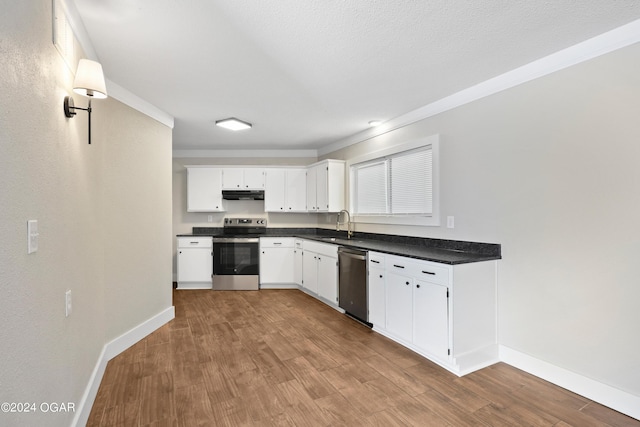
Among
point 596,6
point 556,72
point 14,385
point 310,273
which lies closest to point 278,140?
point 310,273

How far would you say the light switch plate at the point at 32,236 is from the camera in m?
1.22

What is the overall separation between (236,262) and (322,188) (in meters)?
1.90

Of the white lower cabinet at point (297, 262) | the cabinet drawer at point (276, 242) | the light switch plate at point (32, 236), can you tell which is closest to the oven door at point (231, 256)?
the cabinet drawer at point (276, 242)

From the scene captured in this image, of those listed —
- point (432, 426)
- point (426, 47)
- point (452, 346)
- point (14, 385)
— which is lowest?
point (432, 426)

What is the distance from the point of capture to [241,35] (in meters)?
2.17

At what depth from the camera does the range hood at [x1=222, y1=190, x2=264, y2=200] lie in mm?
5762

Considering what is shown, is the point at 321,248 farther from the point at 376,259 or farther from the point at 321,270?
the point at 376,259

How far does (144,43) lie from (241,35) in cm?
73

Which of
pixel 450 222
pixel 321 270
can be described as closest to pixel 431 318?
pixel 450 222

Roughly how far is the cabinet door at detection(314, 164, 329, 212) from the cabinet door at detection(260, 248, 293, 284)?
97cm

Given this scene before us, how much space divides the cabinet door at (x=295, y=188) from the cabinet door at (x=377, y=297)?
103 inches

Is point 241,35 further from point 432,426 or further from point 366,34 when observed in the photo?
point 432,426

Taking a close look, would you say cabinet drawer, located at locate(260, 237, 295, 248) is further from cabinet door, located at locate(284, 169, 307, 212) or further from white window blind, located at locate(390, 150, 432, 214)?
white window blind, located at locate(390, 150, 432, 214)

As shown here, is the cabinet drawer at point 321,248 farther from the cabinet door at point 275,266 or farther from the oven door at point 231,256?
the oven door at point 231,256
